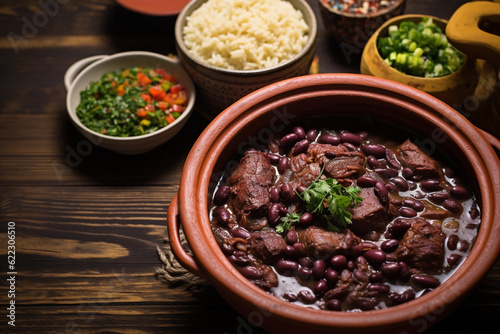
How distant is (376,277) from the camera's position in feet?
8.04

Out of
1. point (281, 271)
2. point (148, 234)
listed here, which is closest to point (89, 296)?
point (148, 234)

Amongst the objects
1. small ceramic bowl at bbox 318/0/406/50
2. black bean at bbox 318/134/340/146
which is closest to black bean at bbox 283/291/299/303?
black bean at bbox 318/134/340/146

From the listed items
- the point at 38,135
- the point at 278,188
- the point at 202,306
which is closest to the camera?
the point at 278,188

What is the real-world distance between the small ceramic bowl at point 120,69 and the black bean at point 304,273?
60.9 inches

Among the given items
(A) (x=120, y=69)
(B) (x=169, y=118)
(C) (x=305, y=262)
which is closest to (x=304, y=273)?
(C) (x=305, y=262)

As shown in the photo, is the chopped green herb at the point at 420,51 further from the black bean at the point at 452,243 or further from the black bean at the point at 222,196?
the black bean at the point at 222,196

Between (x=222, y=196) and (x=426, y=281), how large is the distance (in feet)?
3.87

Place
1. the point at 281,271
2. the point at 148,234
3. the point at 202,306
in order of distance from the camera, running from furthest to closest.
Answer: the point at 148,234 → the point at 202,306 → the point at 281,271

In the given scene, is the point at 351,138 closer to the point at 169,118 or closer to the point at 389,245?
the point at 389,245

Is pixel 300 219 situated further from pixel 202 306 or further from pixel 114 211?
pixel 114 211

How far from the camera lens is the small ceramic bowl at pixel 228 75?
3.37 meters

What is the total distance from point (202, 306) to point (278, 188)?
0.92 metres

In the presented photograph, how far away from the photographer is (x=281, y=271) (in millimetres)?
2535

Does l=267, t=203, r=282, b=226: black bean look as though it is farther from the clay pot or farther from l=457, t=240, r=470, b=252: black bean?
l=457, t=240, r=470, b=252: black bean
